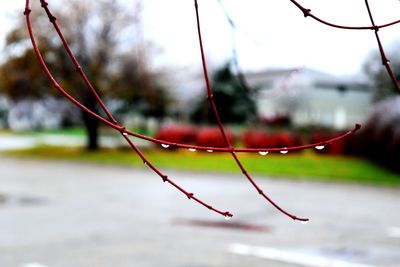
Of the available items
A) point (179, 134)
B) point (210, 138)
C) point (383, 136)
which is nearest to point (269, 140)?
point (210, 138)

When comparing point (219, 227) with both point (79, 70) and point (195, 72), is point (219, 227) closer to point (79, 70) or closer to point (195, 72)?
point (79, 70)

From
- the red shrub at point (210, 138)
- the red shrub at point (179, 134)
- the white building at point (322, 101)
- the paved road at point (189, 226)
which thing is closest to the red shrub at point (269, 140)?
the red shrub at point (210, 138)

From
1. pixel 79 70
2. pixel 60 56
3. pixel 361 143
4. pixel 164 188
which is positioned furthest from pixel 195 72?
pixel 79 70

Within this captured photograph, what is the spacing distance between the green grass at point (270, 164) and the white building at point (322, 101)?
23.5 m

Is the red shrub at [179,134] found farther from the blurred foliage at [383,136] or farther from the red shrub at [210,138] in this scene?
the blurred foliage at [383,136]

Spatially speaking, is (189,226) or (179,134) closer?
(189,226)

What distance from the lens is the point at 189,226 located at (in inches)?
370

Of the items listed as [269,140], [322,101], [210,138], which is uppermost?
[322,101]

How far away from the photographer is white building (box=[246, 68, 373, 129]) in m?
48.9

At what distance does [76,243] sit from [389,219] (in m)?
5.56

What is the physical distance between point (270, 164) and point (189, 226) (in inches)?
438

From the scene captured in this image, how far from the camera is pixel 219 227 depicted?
9281 millimetres

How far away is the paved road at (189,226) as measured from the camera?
23.7 ft

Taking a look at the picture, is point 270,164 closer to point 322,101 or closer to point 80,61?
point 80,61
